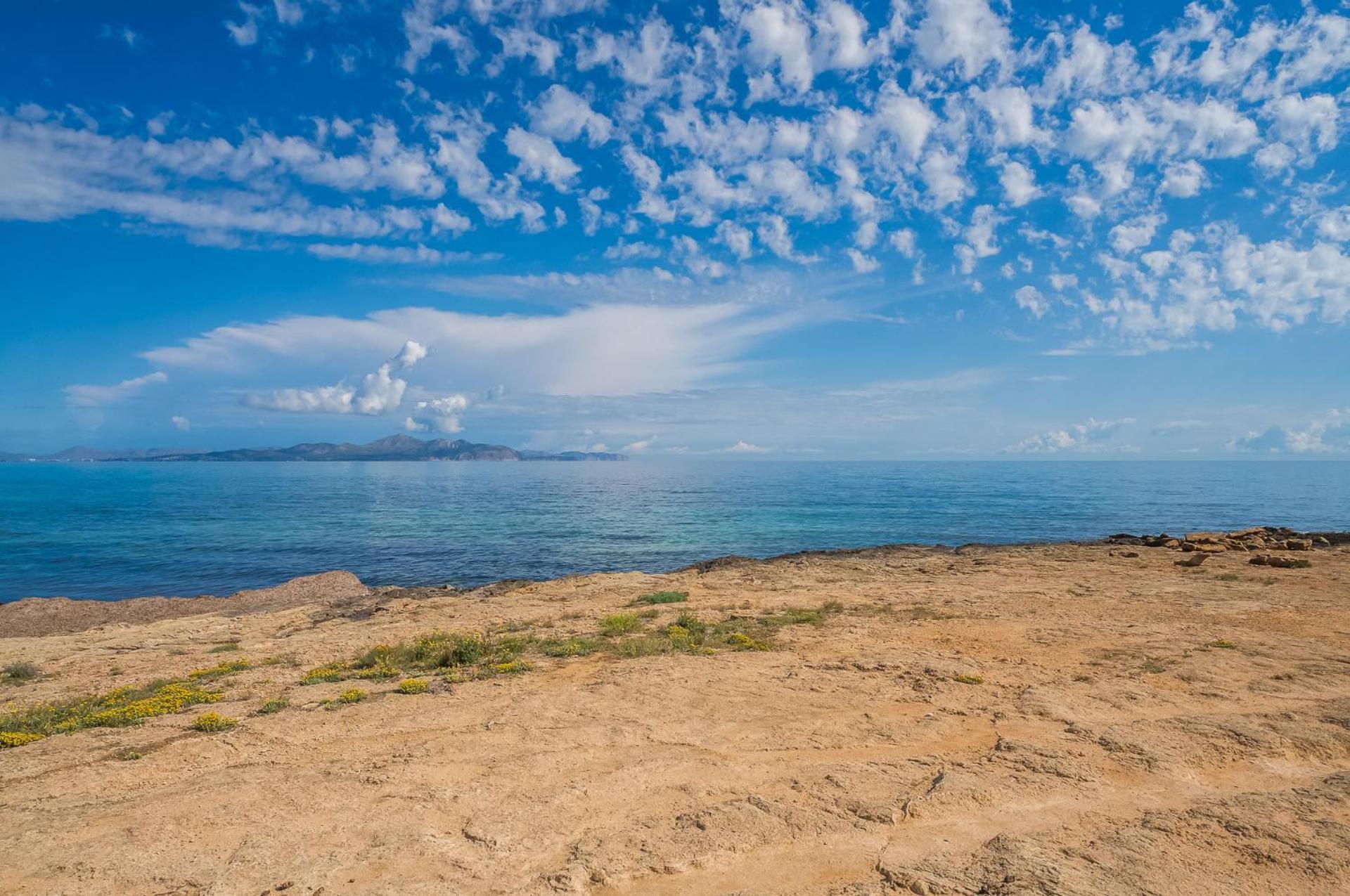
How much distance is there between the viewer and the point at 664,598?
22266 mm

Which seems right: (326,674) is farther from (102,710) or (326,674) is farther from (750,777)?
(750,777)

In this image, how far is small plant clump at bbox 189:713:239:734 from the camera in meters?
10.4

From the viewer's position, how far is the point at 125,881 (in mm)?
6301

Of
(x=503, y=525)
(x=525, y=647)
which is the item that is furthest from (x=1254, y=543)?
(x=503, y=525)

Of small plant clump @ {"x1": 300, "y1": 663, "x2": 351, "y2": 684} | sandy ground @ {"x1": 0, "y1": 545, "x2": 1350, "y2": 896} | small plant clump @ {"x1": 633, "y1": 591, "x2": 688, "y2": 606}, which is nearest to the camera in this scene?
sandy ground @ {"x1": 0, "y1": 545, "x2": 1350, "y2": 896}

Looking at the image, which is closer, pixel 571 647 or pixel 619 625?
pixel 571 647

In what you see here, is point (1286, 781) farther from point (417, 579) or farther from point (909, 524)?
point (909, 524)

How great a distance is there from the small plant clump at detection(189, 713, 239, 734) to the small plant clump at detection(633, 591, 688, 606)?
41.4 ft

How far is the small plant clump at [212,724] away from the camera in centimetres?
1044

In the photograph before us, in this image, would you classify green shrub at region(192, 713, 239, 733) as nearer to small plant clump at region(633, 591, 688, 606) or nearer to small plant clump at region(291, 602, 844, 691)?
small plant clump at region(291, 602, 844, 691)

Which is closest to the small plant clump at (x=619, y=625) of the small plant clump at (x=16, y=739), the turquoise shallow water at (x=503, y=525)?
the small plant clump at (x=16, y=739)

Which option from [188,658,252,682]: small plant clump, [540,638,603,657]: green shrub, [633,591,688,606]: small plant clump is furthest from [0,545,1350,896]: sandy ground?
[633,591,688,606]: small plant clump

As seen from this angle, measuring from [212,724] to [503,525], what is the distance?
49.4m

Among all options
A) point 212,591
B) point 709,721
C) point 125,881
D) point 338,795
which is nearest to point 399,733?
point 338,795
